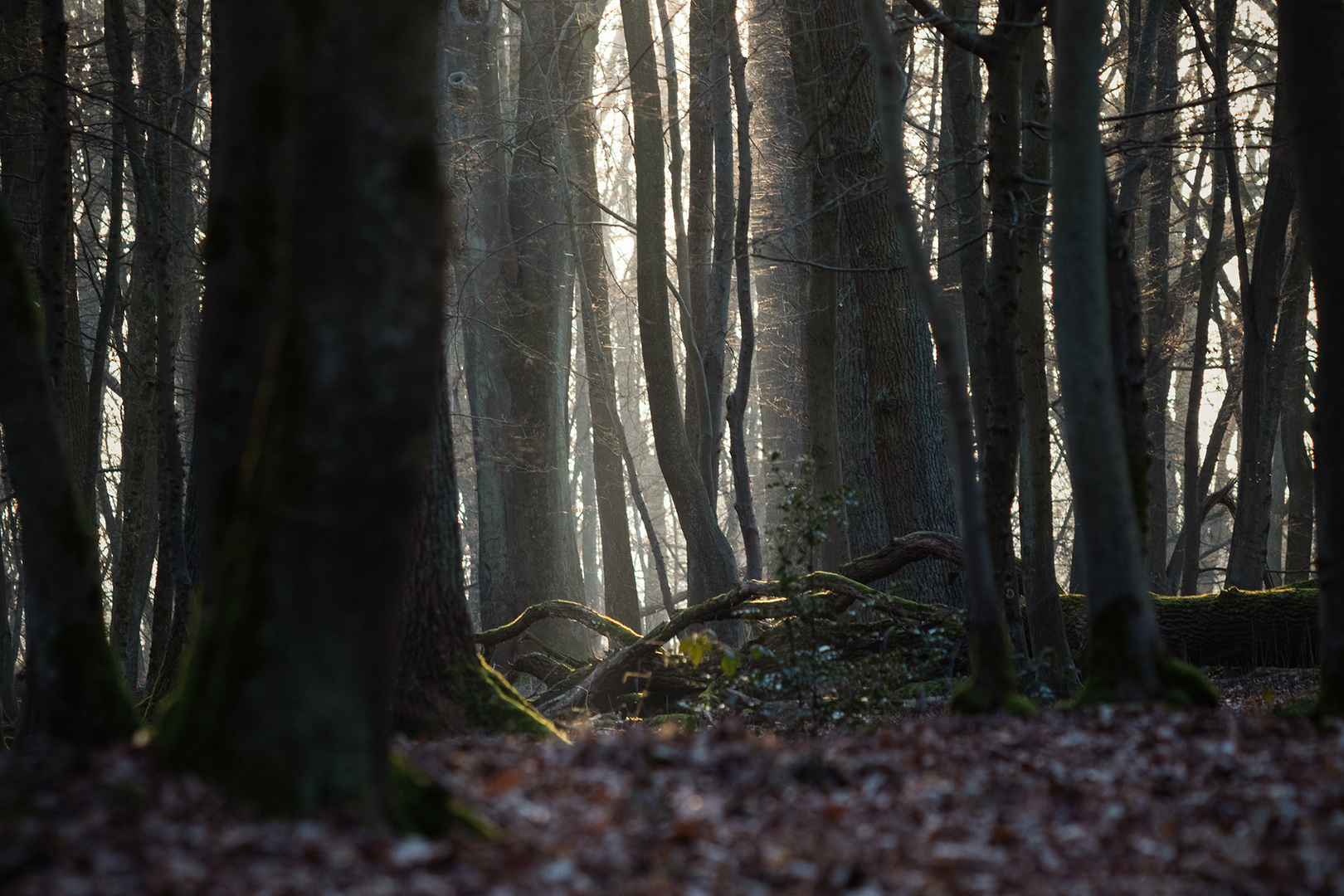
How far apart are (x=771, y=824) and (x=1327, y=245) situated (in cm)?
394

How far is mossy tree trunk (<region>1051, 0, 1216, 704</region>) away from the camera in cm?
504

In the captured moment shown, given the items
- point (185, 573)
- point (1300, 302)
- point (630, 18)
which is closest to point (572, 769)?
point (185, 573)

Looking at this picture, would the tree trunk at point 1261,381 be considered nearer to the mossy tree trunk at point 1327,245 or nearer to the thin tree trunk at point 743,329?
the thin tree trunk at point 743,329

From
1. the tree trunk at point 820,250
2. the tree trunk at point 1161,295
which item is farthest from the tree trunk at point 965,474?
the tree trunk at point 1161,295

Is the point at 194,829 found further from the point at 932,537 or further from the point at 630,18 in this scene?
the point at 630,18

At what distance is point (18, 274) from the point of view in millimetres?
4227

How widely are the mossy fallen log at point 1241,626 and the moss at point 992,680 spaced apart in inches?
206

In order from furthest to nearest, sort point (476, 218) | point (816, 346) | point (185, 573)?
point (476, 218)
point (816, 346)
point (185, 573)

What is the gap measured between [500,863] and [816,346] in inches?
422

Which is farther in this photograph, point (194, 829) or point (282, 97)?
point (282, 97)

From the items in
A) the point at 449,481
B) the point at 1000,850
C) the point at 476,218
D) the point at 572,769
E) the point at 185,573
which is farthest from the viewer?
the point at 476,218

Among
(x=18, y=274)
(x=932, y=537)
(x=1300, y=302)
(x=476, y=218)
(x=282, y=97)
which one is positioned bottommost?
(x=932, y=537)

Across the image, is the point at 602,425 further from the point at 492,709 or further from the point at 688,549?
the point at 492,709

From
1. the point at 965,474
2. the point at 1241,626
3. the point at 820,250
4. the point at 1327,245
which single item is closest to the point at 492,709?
the point at 965,474
